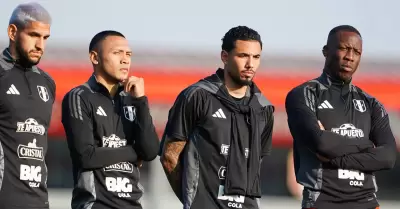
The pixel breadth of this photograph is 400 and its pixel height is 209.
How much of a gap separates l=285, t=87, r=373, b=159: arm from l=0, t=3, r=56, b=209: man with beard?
211 cm

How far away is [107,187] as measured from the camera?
9227mm

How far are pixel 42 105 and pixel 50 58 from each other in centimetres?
1289

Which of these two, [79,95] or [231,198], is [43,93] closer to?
[79,95]

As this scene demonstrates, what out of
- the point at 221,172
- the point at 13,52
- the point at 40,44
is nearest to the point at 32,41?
the point at 40,44

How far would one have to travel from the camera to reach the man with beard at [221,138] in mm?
9367

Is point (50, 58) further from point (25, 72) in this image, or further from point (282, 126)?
point (25, 72)

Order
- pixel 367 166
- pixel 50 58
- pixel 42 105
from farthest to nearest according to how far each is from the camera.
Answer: pixel 50 58, pixel 367 166, pixel 42 105

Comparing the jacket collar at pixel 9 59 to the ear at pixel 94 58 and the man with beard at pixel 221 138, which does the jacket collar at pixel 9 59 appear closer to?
the ear at pixel 94 58

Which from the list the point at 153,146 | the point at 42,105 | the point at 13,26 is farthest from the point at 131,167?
the point at 13,26

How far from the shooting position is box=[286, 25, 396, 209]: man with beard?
9.73 meters

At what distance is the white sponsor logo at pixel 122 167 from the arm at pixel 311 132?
4.92 feet

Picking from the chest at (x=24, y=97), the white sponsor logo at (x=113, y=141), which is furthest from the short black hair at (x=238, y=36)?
the chest at (x=24, y=97)

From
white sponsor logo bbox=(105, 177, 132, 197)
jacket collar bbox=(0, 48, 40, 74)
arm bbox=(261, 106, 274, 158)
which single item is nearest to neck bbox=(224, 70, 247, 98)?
arm bbox=(261, 106, 274, 158)

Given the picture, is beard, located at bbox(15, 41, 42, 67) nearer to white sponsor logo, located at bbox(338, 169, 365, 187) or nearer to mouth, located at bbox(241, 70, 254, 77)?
mouth, located at bbox(241, 70, 254, 77)
